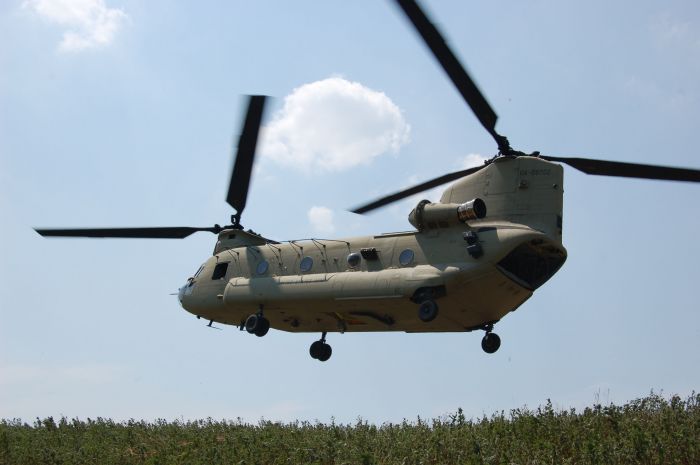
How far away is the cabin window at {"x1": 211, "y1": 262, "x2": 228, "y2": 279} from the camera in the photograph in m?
24.1

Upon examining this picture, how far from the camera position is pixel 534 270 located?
19562 millimetres

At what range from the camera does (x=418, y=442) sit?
17078 mm

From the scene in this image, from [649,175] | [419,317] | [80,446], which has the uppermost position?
[649,175]

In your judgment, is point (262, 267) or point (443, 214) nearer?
point (443, 214)

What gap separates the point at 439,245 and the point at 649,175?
5.13 m

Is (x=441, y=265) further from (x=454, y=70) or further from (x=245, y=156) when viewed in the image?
(x=245, y=156)

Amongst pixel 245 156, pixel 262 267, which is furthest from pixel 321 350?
pixel 245 156

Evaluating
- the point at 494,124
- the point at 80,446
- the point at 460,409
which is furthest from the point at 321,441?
the point at 494,124

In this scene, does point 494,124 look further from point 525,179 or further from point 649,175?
point 649,175

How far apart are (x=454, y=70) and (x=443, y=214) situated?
452cm

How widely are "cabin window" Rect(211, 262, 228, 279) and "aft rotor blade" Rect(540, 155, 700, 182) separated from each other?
10.5 m

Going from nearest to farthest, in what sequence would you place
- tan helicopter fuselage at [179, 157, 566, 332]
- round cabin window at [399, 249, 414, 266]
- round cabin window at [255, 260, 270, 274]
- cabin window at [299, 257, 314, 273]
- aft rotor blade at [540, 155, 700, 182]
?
aft rotor blade at [540, 155, 700, 182] < tan helicopter fuselage at [179, 157, 566, 332] < round cabin window at [399, 249, 414, 266] < cabin window at [299, 257, 314, 273] < round cabin window at [255, 260, 270, 274]

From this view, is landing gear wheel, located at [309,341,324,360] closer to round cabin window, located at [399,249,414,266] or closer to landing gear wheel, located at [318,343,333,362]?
landing gear wheel, located at [318,343,333,362]

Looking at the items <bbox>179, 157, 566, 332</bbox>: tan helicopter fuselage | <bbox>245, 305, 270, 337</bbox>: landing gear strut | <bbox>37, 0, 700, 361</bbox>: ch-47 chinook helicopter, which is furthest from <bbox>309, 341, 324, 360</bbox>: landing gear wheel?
<bbox>245, 305, 270, 337</bbox>: landing gear strut
